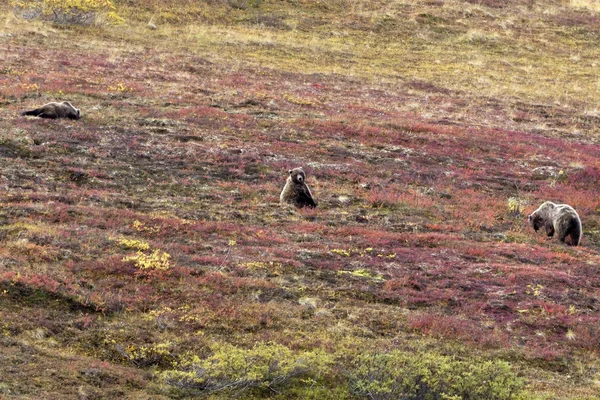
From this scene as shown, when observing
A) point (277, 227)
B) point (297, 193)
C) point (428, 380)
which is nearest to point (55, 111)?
point (297, 193)

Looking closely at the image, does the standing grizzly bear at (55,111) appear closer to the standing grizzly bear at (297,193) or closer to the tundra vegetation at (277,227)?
the tundra vegetation at (277,227)

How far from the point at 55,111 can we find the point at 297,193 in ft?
36.5

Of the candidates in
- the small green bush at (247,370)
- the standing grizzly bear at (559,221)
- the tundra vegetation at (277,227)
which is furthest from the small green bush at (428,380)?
the standing grizzly bear at (559,221)

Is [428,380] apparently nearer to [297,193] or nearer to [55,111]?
[297,193]

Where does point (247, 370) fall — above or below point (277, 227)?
above

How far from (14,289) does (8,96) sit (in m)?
19.9

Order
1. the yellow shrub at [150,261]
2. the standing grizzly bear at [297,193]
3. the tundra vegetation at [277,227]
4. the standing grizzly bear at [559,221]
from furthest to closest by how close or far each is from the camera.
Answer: the standing grizzly bear at [297,193]
the standing grizzly bear at [559,221]
the yellow shrub at [150,261]
the tundra vegetation at [277,227]

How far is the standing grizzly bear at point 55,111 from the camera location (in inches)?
1066

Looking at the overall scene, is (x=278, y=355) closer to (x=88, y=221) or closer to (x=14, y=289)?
(x=14, y=289)

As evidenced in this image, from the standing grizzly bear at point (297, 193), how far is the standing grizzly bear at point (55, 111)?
10.4 m

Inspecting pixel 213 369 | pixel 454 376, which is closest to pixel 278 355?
pixel 213 369

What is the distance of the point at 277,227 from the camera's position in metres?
19.3

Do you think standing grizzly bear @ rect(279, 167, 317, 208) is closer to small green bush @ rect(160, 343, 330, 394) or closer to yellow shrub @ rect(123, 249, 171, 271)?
yellow shrub @ rect(123, 249, 171, 271)

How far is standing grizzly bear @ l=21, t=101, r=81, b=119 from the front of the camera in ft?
88.8
